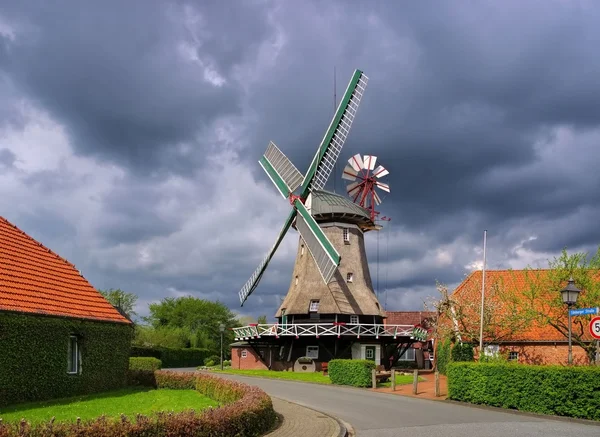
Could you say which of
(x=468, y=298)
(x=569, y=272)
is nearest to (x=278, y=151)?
(x=468, y=298)

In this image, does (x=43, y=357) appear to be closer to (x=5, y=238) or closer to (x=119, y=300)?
(x=5, y=238)

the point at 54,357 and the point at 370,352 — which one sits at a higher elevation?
the point at 54,357

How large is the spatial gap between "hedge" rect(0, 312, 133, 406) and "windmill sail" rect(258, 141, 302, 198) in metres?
20.0

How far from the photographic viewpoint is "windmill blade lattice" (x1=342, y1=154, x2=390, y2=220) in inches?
1636

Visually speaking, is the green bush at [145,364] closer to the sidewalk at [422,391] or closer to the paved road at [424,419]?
the paved road at [424,419]

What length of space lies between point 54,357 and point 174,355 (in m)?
38.5

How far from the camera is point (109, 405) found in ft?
55.0

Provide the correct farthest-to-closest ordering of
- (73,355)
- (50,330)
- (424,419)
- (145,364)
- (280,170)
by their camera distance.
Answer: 1. (280,170)
2. (145,364)
3. (73,355)
4. (50,330)
5. (424,419)

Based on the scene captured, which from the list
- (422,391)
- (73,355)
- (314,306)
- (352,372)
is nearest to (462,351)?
(422,391)

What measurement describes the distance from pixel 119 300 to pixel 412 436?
72.2 metres

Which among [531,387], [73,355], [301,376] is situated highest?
[73,355]

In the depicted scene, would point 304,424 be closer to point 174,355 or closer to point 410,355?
point 410,355

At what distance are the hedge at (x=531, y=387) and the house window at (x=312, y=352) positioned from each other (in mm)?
18246

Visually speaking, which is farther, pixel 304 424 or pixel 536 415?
pixel 536 415
